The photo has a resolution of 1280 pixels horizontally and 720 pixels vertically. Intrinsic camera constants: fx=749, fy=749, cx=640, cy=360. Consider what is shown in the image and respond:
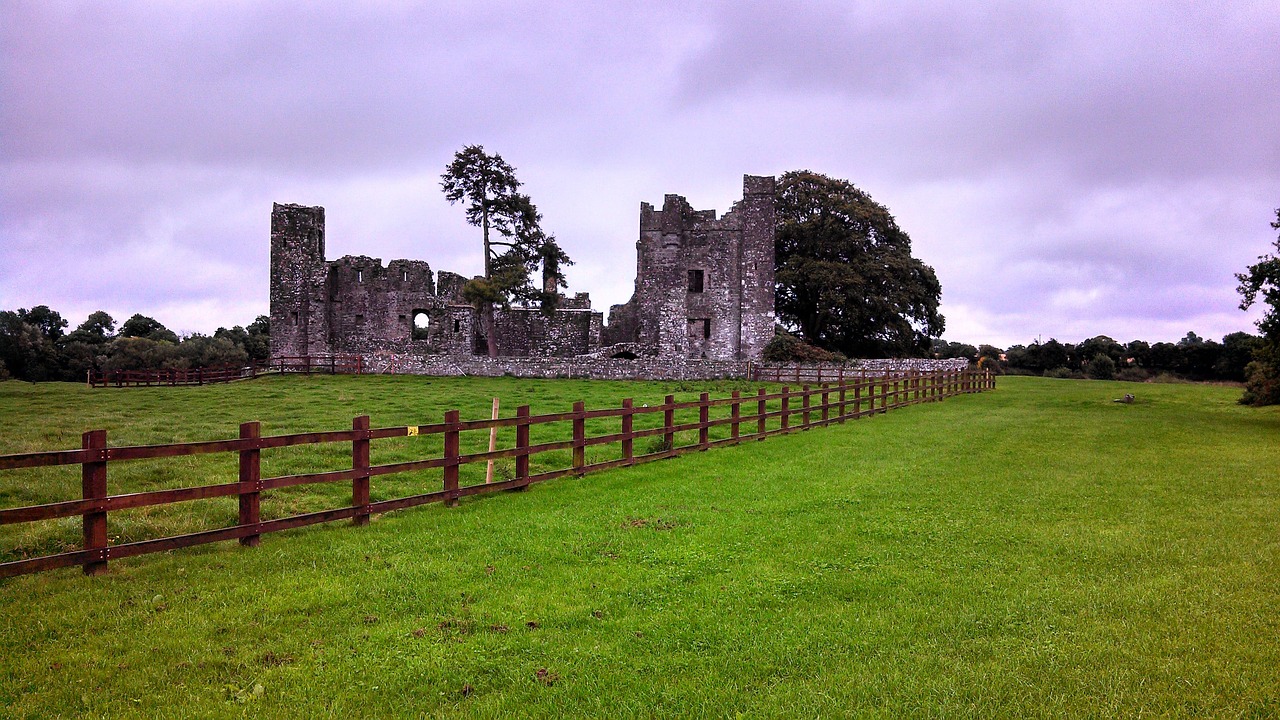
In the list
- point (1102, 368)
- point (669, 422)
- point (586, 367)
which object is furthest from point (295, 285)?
point (1102, 368)

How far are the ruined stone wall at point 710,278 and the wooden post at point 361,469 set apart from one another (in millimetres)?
37288

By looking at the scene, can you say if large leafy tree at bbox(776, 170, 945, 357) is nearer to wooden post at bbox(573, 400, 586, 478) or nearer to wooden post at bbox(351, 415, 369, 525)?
wooden post at bbox(573, 400, 586, 478)

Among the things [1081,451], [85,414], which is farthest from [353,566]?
[85,414]

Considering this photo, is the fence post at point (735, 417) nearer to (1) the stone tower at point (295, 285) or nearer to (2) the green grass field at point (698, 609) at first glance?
(2) the green grass field at point (698, 609)

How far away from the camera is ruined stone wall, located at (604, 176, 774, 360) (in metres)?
45.7

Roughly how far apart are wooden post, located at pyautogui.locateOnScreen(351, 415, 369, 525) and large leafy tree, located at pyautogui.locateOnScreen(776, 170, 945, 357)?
42.4 metres

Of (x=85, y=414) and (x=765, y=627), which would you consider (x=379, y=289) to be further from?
(x=765, y=627)

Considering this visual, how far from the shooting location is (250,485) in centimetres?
720

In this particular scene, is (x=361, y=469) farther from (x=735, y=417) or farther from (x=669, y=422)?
(x=735, y=417)

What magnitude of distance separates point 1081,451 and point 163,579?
15533 millimetres

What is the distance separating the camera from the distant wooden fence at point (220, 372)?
3372 cm

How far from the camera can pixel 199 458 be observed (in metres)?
12.5

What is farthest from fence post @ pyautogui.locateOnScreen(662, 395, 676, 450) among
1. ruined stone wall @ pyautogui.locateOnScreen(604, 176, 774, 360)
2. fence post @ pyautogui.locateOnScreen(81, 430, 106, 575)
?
ruined stone wall @ pyautogui.locateOnScreen(604, 176, 774, 360)

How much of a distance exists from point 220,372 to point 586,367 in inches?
707
